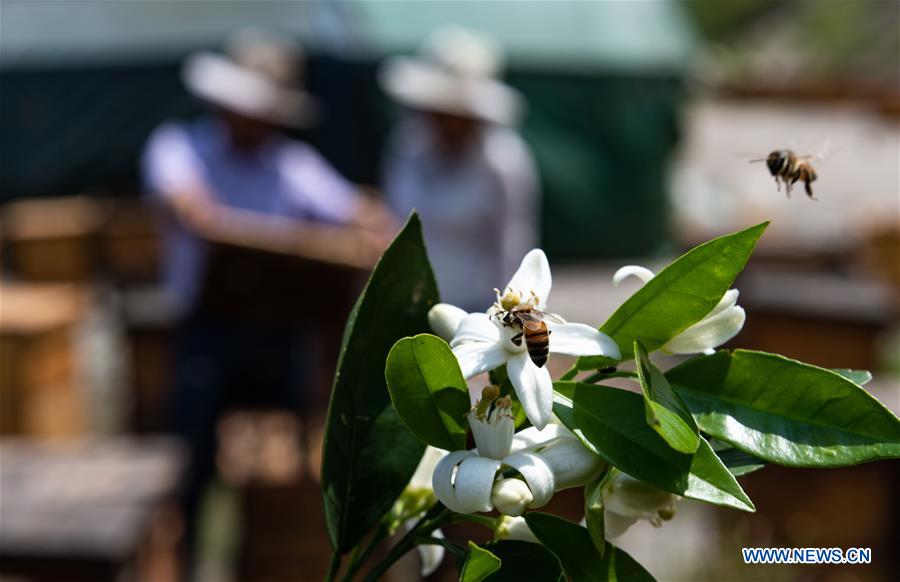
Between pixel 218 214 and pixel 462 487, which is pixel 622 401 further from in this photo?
pixel 218 214

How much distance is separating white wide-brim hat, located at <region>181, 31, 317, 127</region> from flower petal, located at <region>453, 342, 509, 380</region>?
296 centimetres

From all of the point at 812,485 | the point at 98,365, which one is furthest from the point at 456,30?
the point at 812,485

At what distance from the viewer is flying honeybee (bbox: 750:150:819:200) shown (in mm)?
961

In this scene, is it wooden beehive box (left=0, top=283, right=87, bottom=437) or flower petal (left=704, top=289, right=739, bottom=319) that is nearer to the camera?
flower petal (left=704, top=289, right=739, bottom=319)

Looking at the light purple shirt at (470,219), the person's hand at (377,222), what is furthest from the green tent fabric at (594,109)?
the light purple shirt at (470,219)

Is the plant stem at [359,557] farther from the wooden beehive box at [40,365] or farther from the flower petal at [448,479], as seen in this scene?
the wooden beehive box at [40,365]

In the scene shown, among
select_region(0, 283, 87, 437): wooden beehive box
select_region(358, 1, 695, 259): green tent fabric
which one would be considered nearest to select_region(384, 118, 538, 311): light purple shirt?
select_region(0, 283, 87, 437): wooden beehive box

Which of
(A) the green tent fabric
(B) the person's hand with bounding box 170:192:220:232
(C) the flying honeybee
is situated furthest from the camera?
(A) the green tent fabric

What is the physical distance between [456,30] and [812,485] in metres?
4.20

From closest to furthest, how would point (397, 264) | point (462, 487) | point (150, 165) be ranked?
point (462, 487) → point (397, 264) → point (150, 165)

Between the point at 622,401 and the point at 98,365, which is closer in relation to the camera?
the point at 622,401

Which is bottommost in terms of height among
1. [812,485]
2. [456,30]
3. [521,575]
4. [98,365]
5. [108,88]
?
[98,365]

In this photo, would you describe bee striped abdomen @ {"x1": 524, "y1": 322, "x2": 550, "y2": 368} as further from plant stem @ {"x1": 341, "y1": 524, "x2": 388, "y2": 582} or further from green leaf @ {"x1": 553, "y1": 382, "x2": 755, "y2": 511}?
plant stem @ {"x1": 341, "y1": 524, "x2": 388, "y2": 582}

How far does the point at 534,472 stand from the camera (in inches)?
20.8
